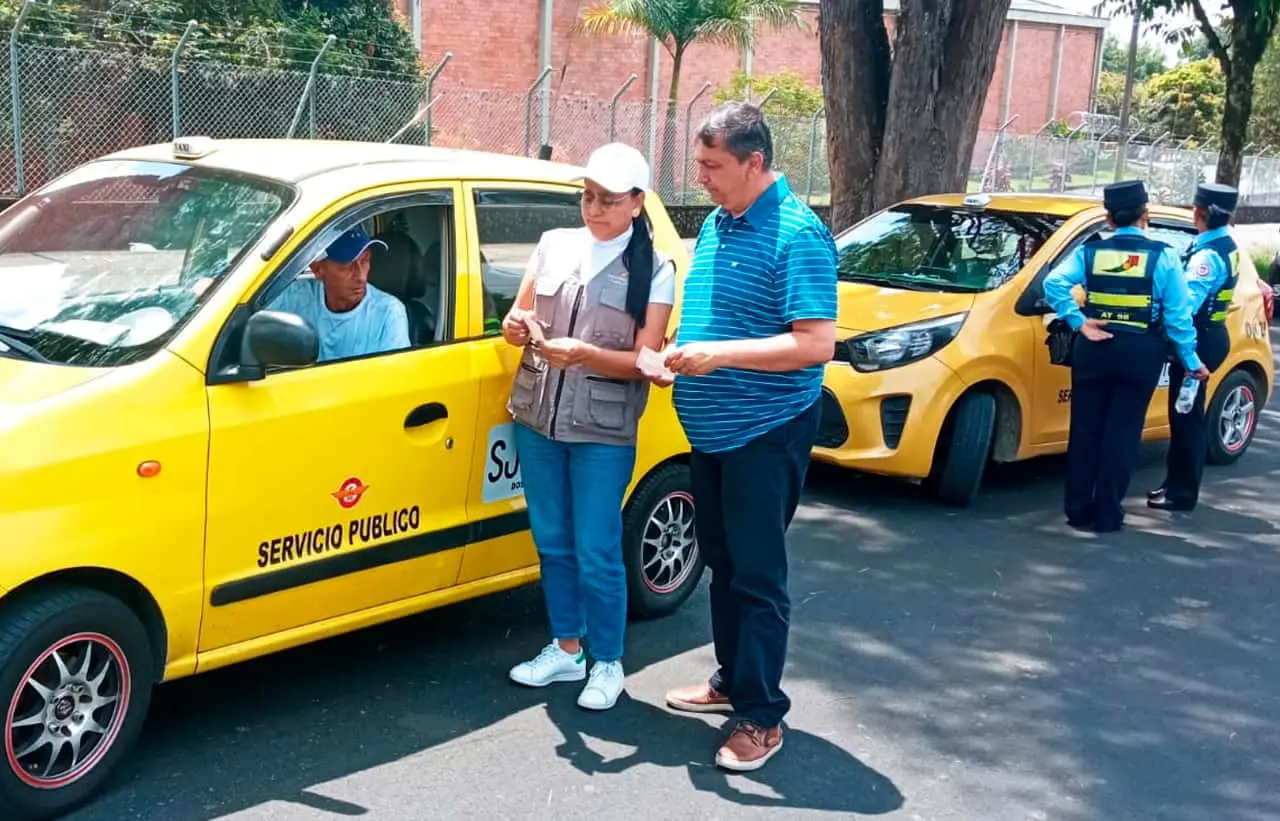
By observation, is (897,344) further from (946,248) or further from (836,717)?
(836,717)

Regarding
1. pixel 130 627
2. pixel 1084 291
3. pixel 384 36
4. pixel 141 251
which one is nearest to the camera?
pixel 130 627

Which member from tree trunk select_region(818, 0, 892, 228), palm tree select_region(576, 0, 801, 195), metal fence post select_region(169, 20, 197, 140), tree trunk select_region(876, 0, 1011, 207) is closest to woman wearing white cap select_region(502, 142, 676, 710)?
tree trunk select_region(876, 0, 1011, 207)

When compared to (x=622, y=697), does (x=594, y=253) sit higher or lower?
higher

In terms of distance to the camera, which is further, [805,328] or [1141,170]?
[1141,170]

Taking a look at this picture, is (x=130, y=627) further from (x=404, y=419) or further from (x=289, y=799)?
(x=404, y=419)

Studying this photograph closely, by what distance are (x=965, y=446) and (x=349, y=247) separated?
4088mm

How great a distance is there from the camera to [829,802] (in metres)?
4.20

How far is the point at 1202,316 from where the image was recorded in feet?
26.0

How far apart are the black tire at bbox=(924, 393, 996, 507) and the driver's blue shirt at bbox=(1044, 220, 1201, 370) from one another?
65 cm

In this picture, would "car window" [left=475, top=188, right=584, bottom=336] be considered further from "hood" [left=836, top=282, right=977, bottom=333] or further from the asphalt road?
"hood" [left=836, top=282, right=977, bottom=333]

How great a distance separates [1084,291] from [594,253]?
12.6ft

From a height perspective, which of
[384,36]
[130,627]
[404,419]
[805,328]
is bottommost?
[130,627]

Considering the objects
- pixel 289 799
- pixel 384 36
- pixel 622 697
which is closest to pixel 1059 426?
pixel 622 697

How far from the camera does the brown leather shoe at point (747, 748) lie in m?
4.34
